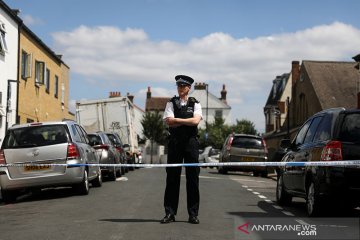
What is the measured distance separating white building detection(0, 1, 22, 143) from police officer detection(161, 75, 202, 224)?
49.7 feet

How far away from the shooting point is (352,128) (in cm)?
913

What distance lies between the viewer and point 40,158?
43.0ft

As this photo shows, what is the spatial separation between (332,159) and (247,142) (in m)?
17.3

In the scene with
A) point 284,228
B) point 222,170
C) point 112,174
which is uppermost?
point 284,228

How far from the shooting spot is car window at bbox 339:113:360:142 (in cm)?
905

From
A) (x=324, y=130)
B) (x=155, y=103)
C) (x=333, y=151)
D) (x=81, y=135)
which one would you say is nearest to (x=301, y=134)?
(x=324, y=130)

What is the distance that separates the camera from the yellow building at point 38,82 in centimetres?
2695

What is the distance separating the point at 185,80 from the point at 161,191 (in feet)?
20.0

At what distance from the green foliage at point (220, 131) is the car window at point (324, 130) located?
6235 cm

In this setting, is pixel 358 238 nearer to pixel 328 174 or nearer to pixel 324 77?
pixel 328 174

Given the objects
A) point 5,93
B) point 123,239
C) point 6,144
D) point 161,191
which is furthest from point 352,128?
point 5,93

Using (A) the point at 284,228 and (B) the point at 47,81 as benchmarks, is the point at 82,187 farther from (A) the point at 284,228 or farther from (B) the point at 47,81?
(B) the point at 47,81

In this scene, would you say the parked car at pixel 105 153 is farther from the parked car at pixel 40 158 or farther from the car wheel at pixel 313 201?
the car wheel at pixel 313 201

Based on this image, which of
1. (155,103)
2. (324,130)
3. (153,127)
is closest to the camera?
(324,130)
